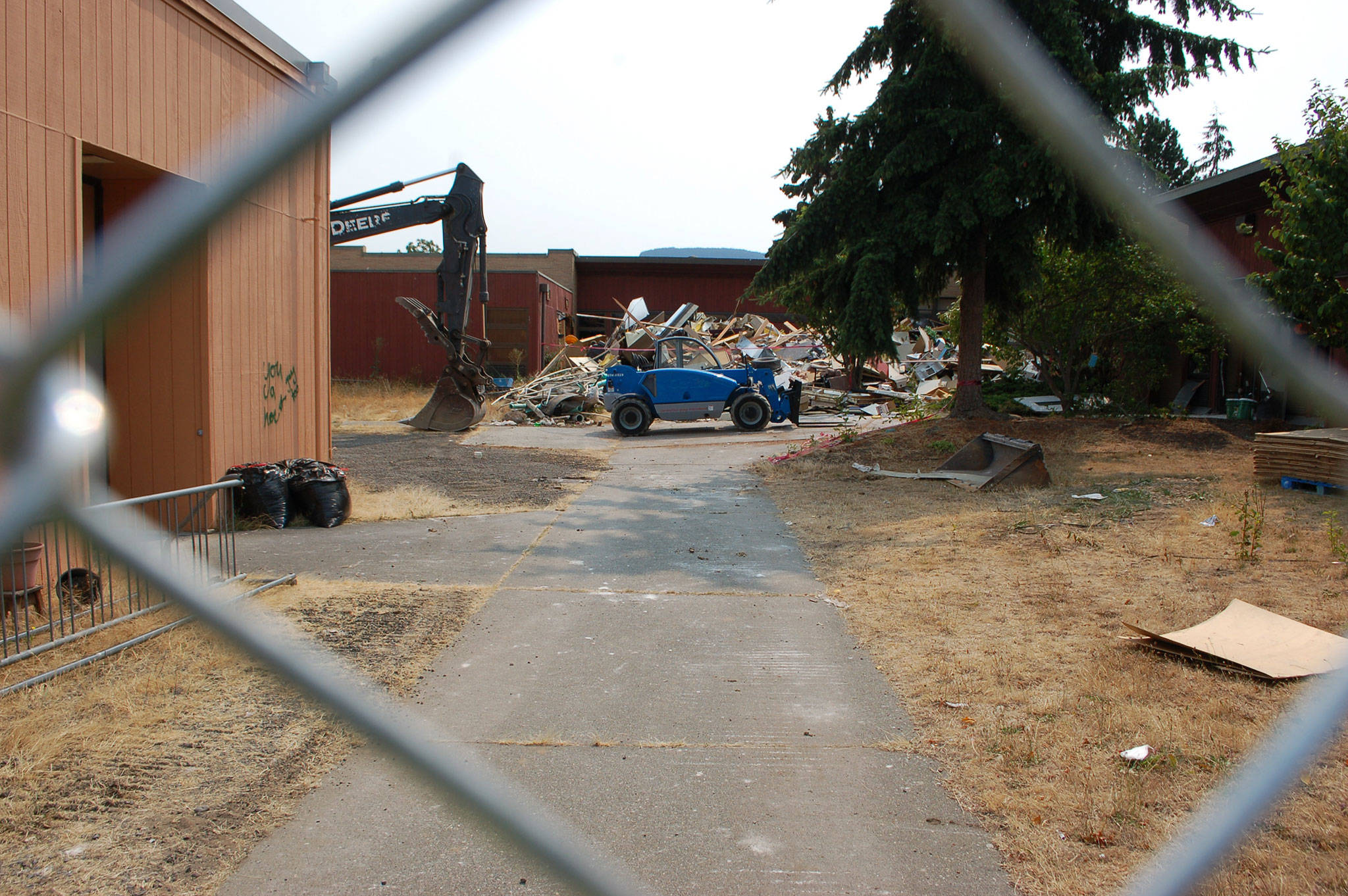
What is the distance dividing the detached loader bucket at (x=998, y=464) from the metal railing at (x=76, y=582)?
8.24m

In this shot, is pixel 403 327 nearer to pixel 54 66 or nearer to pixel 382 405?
pixel 382 405

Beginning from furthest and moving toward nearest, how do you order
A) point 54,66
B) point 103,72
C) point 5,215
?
point 103,72 < point 54,66 < point 5,215

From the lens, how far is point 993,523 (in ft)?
29.0

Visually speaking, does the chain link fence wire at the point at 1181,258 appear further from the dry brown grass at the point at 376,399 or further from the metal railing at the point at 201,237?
the dry brown grass at the point at 376,399

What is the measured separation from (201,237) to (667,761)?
120 inches

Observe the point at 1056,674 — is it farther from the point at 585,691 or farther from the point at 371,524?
the point at 371,524

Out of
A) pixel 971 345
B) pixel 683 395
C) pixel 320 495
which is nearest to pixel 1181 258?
pixel 320 495

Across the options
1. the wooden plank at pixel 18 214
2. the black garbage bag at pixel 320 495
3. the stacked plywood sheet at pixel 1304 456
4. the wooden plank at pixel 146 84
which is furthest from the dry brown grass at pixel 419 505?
the stacked plywood sheet at pixel 1304 456

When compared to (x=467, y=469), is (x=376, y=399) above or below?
above

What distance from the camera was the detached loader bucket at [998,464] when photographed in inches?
432

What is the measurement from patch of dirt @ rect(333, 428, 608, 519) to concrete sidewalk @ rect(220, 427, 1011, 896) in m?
3.85

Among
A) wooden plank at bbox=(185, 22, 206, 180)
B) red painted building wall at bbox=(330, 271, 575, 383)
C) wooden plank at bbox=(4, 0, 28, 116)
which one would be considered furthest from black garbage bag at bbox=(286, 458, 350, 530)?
red painted building wall at bbox=(330, 271, 575, 383)

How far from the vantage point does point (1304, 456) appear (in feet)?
33.3

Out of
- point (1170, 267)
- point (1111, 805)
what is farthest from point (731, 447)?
point (1170, 267)
